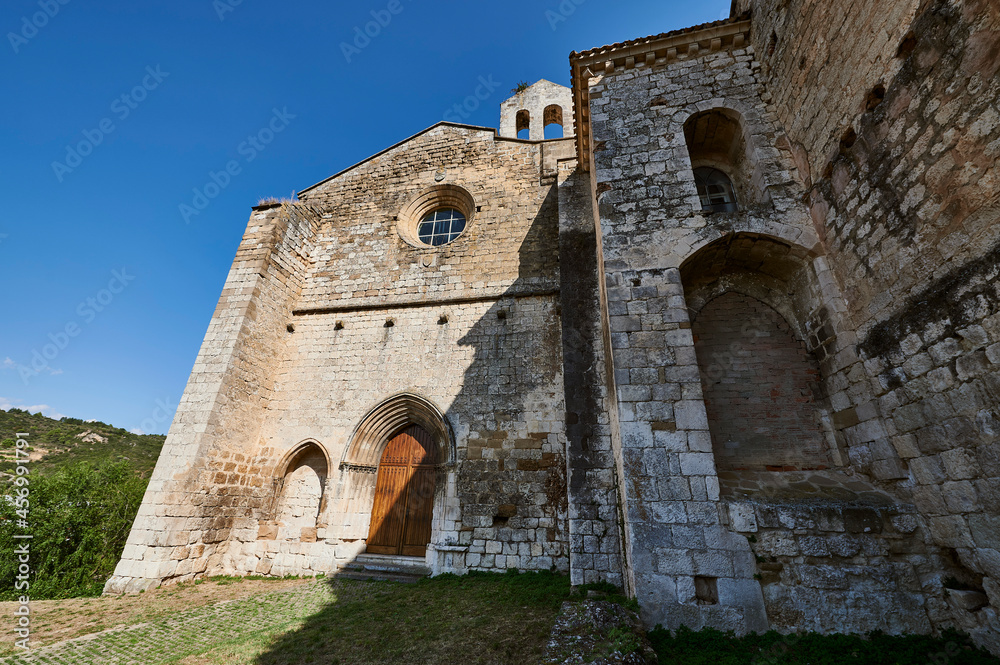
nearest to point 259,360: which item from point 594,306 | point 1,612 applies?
point 1,612

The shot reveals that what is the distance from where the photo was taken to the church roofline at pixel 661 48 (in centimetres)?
539

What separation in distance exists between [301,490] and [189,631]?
9.21ft

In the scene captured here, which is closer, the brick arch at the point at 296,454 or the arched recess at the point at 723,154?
the arched recess at the point at 723,154

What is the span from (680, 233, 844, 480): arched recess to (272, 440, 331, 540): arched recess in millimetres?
6250

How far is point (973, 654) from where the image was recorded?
255 cm

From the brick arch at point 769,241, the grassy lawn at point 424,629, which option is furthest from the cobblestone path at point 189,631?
the brick arch at point 769,241

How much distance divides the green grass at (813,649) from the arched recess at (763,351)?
1406 millimetres

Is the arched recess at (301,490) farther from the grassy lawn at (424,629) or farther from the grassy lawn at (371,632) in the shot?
the grassy lawn at (424,629)

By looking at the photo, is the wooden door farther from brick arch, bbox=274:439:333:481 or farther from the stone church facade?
brick arch, bbox=274:439:333:481

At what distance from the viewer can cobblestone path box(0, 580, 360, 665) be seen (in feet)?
11.2

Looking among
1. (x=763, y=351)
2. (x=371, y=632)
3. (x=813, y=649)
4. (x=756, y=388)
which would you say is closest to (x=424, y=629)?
(x=371, y=632)

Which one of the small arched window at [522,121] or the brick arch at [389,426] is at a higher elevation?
the small arched window at [522,121]

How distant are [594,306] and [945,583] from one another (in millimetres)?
4293

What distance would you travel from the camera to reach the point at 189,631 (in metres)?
3.94
